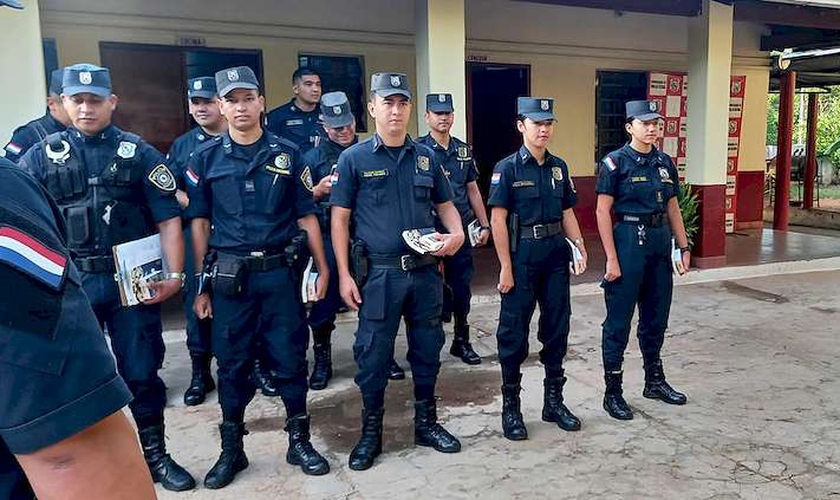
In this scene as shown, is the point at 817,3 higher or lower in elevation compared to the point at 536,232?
higher

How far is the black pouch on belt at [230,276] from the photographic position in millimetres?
3049

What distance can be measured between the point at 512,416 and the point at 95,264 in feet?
7.36

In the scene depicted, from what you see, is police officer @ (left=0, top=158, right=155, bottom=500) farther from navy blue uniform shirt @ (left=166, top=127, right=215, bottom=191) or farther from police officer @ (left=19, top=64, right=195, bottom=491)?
navy blue uniform shirt @ (left=166, top=127, right=215, bottom=191)

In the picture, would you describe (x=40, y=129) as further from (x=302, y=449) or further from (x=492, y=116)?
(x=492, y=116)

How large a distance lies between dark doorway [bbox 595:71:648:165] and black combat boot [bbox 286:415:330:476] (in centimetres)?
761

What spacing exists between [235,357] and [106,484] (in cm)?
219

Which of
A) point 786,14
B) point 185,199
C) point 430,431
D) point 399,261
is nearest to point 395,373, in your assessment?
point 430,431

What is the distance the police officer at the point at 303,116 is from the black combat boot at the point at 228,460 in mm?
2648

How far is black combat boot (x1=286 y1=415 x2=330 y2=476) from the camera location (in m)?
3.20

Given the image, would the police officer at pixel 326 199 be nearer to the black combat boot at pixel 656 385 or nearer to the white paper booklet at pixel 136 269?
the white paper booklet at pixel 136 269

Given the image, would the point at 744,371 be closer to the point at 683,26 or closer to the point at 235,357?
the point at 235,357

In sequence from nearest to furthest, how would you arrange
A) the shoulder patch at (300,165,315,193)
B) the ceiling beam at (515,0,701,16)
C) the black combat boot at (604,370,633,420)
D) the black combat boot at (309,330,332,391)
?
the shoulder patch at (300,165,315,193) → the black combat boot at (604,370,633,420) → the black combat boot at (309,330,332,391) → the ceiling beam at (515,0,701,16)

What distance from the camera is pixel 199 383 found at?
427 centimetres

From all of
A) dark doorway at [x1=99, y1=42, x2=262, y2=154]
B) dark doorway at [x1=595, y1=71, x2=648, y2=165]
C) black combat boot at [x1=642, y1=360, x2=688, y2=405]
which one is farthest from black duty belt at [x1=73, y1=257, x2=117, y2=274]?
dark doorway at [x1=595, y1=71, x2=648, y2=165]
